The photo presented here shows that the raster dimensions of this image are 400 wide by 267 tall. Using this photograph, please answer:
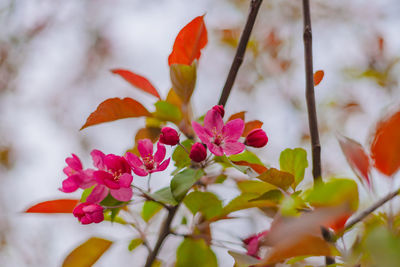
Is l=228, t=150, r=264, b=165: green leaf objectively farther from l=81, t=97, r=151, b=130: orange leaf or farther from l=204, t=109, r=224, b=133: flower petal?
l=81, t=97, r=151, b=130: orange leaf

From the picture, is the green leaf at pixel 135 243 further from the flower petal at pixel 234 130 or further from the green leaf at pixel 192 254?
the flower petal at pixel 234 130

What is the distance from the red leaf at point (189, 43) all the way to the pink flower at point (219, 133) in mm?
171

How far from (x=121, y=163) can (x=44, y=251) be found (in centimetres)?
258

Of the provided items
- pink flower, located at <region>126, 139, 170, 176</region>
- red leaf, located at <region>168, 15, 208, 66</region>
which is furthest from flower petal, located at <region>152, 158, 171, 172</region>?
red leaf, located at <region>168, 15, 208, 66</region>

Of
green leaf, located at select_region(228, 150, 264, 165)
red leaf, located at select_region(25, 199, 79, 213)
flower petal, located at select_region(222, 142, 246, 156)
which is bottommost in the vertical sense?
red leaf, located at select_region(25, 199, 79, 213)

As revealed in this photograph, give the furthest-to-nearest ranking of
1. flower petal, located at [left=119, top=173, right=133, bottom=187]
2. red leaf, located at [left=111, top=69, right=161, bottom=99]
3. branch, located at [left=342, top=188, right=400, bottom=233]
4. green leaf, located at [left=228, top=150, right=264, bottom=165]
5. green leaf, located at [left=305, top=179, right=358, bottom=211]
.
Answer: red leaf, located at [left=111, top=69, right=161, bottom=99]
green leaf, located at [left=228, top=150, right=264, bottom=165]
flower petal, located at [left=119, top=173, right=133, bottom=187]
branch, located at [left=342, top=188, right=400, bottom=233]
green leaf, located at [left=305, top=179, right=358, bottom=211]

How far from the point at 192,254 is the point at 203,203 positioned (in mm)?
126

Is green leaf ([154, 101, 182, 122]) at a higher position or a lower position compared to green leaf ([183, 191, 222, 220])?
higher

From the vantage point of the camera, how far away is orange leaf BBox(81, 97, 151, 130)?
0.59 m

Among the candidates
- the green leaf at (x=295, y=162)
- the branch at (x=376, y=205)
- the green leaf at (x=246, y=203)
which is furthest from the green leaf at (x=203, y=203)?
the branch at (x=376, y=205)

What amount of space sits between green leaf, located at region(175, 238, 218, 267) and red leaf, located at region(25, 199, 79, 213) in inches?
8.5

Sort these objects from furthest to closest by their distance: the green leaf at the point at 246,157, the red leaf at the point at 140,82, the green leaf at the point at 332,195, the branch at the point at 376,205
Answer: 1. the red leaf at the point at 140,82
2. the green leaf at the point at 246,157
3. the branch at the point at 376,205
4. the green leaf at the point at 332,195

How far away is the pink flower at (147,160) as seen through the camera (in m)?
0.55

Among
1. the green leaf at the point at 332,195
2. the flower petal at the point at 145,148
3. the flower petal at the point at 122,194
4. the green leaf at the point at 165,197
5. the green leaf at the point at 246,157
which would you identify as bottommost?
the green leaf at the point at 165,197
